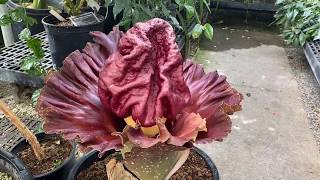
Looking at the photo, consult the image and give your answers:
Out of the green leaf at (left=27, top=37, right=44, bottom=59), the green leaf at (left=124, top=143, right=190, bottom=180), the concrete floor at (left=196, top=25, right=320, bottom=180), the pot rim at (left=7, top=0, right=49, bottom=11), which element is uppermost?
the green leaf at (left=124, top=143, right=190, bottom=180)

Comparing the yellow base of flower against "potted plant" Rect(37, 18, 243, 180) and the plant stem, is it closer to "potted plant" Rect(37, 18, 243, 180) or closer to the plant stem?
"potted plant" Rect(37, 18, 243, 180)

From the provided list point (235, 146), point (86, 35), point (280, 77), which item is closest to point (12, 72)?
point (86, 35)

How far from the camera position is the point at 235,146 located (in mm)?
1854

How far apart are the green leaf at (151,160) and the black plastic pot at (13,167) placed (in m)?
0.39

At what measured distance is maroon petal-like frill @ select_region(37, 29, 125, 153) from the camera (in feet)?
2.49

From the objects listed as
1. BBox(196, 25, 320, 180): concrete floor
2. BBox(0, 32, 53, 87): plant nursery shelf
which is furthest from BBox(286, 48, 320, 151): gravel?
BBox(0, 32, 53, 87): plant nursery shelf

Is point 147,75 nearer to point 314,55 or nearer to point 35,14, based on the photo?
point 35,14

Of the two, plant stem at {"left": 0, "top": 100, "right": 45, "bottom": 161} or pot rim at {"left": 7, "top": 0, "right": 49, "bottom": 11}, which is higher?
plant stem at {"left": 0, "top": 100, "right": 45, "bottom": 161}

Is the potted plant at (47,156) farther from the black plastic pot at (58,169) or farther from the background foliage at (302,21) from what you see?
the background foliage at (302,21)

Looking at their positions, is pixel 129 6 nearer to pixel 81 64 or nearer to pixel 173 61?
pixel 81 64

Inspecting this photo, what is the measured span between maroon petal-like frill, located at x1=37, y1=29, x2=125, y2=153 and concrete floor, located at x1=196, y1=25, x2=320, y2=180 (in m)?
0.94

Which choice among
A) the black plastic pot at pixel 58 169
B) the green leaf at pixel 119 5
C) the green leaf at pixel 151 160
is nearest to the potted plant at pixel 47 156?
the black plastic pot at pixel 58 169

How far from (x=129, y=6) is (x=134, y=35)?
1.00 m

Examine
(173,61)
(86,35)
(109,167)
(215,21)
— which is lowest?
(215,21)
